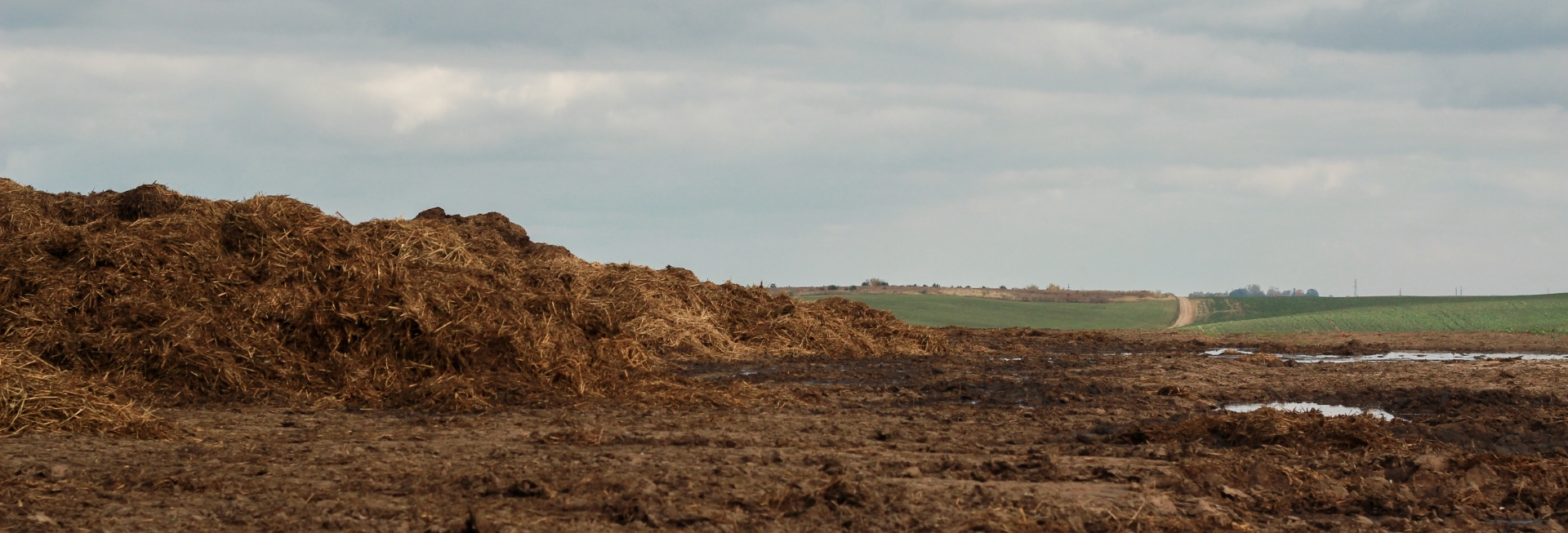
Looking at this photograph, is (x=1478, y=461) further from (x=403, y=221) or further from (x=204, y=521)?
(x=403, y=221)

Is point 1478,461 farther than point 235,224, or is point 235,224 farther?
point 235,224

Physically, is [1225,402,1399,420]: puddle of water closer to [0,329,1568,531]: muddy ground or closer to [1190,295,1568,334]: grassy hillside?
[0,329,1568,531]: muddy ground

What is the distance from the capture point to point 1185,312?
57.2 metres

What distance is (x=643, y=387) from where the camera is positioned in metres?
11.7

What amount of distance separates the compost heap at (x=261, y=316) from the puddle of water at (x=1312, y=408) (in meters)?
6.44

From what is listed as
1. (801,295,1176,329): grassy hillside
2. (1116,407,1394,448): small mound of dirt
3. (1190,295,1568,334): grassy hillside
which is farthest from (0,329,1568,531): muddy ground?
(801,295,1176,329): grassy hillside

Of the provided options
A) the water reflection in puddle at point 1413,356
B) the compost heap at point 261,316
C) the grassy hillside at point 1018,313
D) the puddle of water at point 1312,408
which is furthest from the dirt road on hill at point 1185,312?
the compost heap at point 261,316

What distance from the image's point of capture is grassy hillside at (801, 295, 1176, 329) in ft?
153

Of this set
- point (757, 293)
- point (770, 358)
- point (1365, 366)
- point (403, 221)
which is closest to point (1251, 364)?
point (1365, 366)

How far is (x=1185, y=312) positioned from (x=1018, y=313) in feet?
33.2

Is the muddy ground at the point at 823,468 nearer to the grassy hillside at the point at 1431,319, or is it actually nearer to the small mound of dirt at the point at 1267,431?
the small mound of dirt at the point at 1267,431

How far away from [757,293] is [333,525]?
17.5 metres

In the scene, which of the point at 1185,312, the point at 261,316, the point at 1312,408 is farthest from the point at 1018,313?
the point at 261,316

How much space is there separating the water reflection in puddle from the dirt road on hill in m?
26.9
